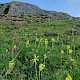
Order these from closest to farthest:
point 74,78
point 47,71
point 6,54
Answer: point 74,78, point 47,71, point 6,54

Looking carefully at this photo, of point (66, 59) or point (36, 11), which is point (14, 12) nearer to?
point (36, 11)

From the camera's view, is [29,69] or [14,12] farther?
[14,12]

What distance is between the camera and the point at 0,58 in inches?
364

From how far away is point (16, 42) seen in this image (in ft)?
41.4

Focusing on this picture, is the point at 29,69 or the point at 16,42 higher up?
the point at 16,42

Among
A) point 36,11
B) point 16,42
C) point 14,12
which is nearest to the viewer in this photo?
point 16,42

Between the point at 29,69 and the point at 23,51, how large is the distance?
1.60m

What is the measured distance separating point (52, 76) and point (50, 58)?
1.78 m

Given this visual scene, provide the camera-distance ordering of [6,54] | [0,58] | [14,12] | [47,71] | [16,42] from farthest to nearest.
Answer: [14,12] → [16,42] → [6,54] → [0,58] → [47,71]

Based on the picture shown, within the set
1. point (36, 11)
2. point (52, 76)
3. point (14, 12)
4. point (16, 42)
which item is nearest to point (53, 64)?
point (52, 76)

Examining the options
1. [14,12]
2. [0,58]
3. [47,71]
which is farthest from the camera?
[14,12]


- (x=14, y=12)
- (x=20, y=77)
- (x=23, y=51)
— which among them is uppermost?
(x=14, y=12)

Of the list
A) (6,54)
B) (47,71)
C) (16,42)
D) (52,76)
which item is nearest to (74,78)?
(52,76)

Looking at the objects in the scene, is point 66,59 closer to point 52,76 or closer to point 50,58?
point 50,58
